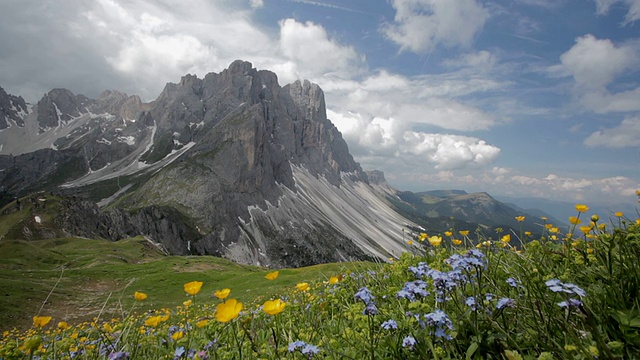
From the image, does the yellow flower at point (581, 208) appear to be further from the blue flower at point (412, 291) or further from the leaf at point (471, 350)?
the leaf at point (471, 350)

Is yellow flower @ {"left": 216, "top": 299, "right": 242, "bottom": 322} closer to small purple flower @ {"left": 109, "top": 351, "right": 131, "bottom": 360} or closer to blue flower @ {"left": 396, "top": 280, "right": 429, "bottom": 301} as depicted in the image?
blue flower @ {"left": 396, "top": 280, "right": 429, "bottom": 301}

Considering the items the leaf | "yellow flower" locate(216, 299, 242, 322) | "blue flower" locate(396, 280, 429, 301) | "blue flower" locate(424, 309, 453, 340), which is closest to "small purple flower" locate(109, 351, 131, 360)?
"yellow flower" locate(216, 299, 242, 322)

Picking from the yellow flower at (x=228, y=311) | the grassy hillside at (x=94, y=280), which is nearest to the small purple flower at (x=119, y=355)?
the yellow flower at (x=228, y=311)

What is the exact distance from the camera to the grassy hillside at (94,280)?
28484 millimetres

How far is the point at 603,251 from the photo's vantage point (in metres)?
4.24

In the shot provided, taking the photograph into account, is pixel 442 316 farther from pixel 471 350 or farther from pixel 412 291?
pixel 412 291

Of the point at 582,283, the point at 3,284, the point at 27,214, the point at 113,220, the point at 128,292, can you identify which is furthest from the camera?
the point at 113,220

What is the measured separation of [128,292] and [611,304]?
43470mm

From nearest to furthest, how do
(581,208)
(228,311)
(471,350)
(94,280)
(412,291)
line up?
(228,311) < (471,350) < (412,291) < (581,208) < (94,280)

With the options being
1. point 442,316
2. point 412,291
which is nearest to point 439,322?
point 442,316

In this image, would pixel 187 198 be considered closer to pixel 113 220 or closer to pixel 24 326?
pixel 113 220

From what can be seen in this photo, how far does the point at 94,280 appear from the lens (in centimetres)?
4212

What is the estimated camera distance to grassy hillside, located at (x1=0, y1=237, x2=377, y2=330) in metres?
28.5

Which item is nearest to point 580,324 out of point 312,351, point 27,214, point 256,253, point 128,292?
point 312,351
